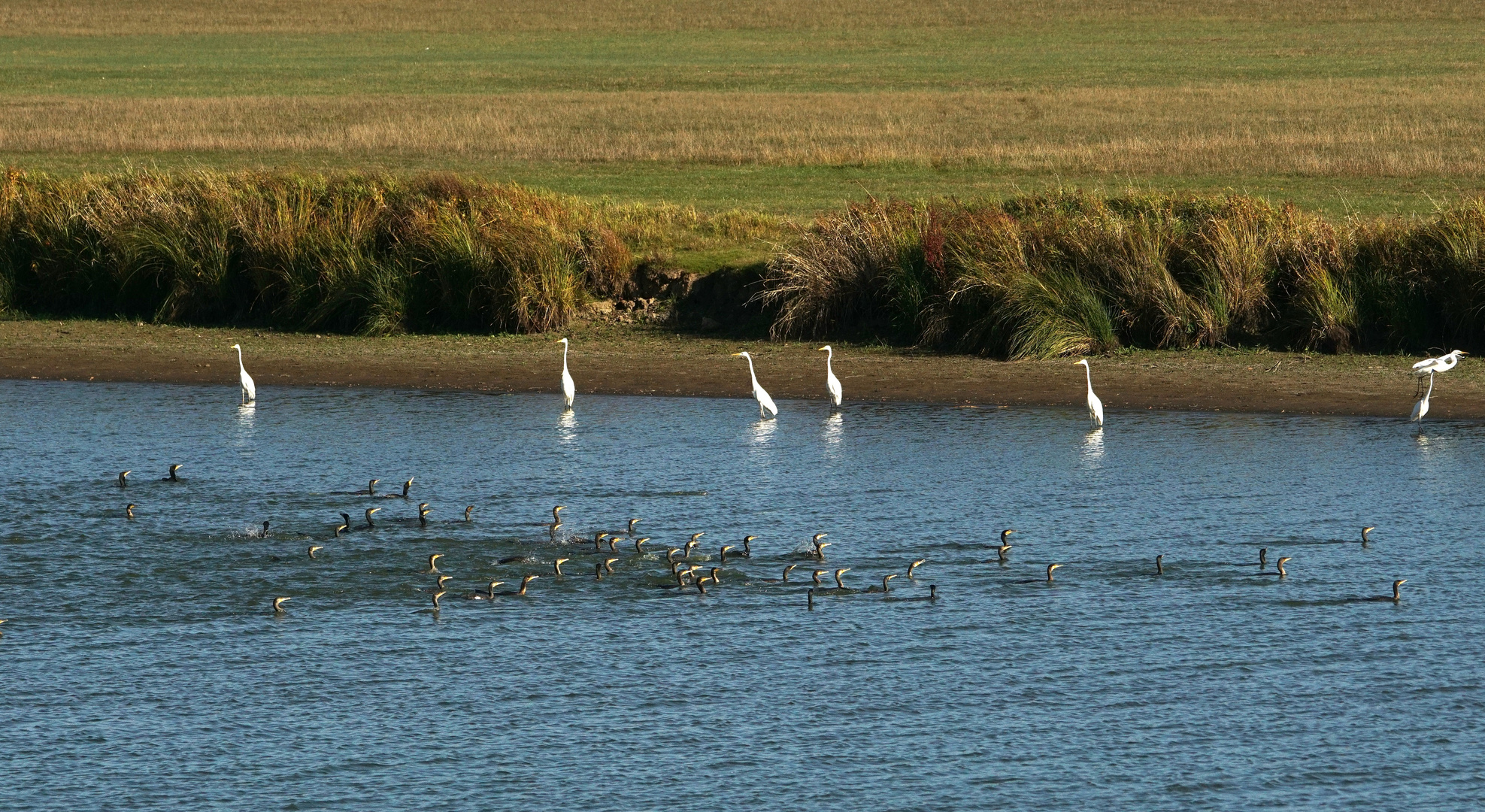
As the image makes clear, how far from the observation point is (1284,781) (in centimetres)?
1216

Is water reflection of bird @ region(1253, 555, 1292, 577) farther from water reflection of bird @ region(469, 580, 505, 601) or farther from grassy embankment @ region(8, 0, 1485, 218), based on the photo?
grassy embankment @ region(8, 0, 1485, 218)

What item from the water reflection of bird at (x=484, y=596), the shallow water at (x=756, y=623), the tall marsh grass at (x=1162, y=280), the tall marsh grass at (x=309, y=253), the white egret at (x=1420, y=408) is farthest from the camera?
the tall marsh grass at (x=309, y=253)

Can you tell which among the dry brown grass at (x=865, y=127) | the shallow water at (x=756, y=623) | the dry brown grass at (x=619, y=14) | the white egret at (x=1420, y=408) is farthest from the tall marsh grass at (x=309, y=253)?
the dry brown grass at (x=619, y=14)

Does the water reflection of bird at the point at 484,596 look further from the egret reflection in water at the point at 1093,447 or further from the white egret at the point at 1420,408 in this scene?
the white egret at the point at 1420,408

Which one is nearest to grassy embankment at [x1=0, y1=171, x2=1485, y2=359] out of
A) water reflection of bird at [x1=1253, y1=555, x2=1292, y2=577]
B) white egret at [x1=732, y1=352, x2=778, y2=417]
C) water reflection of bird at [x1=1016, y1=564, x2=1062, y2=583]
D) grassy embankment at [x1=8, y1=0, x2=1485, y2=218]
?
white egret at [x1=732, y1=352, x2=778, y2=417]

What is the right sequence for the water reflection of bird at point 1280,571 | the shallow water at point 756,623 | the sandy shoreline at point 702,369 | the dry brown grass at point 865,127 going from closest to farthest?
1. the shallow water at point 756,623
2. the water reflection of bird at point 1280,571
3. the sandy shoreline at point 702,369
4. the dry brown grass at point 865,127

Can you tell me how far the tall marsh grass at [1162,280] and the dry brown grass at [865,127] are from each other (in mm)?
15475

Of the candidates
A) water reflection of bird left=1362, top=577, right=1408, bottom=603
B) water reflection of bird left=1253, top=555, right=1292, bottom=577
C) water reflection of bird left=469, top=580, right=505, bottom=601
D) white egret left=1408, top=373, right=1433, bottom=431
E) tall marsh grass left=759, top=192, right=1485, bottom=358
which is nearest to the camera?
water reflection of bird left=1362, top=577, right=1408, bottom=603

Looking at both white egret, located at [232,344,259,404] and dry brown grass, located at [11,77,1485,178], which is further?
dry brown grass, located at [11,77,1485,178]

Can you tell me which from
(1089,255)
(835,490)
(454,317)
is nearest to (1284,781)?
(835,490)

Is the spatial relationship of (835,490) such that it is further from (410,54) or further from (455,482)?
(410,54)

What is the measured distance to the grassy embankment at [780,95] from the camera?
→ 44031 millimetres

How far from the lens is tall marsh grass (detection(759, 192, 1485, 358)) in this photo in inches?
1057

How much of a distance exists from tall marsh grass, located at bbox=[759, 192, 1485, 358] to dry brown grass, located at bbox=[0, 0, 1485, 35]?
88.0 meters
